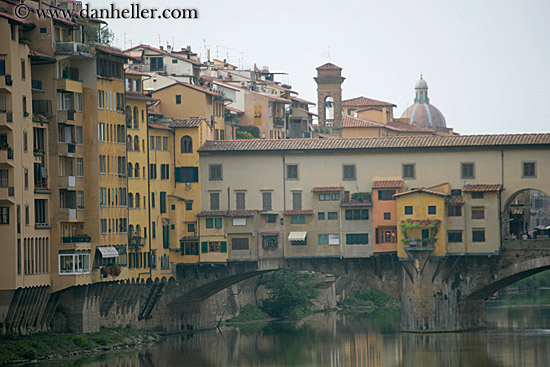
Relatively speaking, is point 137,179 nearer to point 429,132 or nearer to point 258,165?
point 258,165

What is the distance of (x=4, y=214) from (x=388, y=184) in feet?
81.2

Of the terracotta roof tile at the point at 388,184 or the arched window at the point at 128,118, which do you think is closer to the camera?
the arched window at the point at 128,118

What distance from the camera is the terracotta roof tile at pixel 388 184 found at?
264 feet

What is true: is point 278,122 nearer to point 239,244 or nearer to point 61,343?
point 239,244

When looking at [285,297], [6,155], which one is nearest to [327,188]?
[285,297]

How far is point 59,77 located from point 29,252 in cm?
964

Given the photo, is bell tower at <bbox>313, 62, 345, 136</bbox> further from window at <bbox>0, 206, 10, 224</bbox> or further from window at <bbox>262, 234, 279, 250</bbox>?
window at <bbox>0, 206, 10, 224</bbox>

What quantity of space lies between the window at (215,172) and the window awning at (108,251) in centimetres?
1100

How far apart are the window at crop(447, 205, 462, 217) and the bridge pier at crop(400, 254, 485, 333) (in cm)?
282

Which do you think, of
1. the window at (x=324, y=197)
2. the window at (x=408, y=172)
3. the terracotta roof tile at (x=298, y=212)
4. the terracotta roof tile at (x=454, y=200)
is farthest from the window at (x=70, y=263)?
the terracotta roof tile at (x=454, y=200)

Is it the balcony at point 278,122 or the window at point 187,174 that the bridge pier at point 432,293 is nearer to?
the window at point 187,174

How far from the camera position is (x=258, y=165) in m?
82.6

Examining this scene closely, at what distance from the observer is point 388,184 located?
Result: 3174 inches

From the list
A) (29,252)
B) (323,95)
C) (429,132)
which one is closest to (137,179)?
(29,252)
